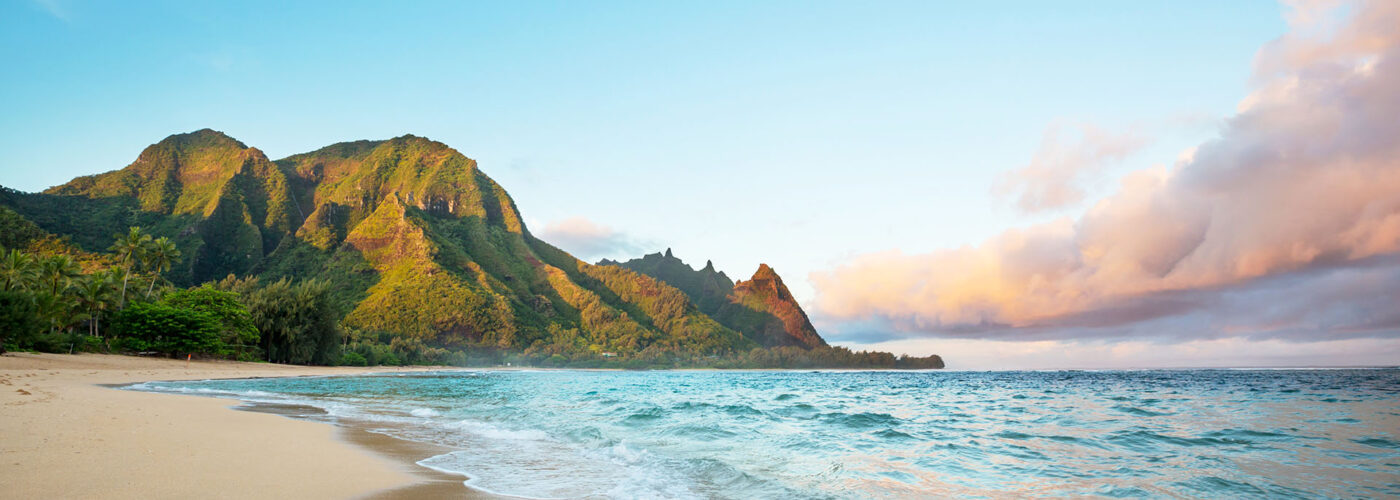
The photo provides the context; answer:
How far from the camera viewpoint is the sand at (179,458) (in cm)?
649

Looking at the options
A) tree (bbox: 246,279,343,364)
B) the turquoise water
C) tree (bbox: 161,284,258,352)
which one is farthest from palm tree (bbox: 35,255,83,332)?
the turquoise water

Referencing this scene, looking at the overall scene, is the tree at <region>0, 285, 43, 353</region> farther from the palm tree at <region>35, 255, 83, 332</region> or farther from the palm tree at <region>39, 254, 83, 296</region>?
the palm tree at <region>39, 254, 83, 296</region>

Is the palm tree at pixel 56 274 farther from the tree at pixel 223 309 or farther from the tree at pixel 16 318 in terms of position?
the tree at pixel 16 318

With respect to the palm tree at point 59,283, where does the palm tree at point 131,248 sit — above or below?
above

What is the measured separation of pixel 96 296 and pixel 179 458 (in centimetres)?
7416

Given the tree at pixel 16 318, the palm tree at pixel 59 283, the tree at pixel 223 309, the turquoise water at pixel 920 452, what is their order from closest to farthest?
1. the turquoise water at pixel 920 452
2. the tree at pixel 16 318
3. the palm tree at pixel 59 283
4. the tree at pixel 223 309

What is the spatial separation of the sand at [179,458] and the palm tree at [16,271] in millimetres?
54904

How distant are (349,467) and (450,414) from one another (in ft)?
40.9

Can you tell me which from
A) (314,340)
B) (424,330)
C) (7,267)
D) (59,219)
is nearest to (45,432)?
(7,267)

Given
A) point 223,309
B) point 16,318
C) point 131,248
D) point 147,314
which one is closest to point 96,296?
point 147,314

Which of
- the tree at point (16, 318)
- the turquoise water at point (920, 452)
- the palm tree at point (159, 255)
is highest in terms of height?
the palm tree at point (159, 255)

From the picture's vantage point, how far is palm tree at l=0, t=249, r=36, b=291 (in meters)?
52.2

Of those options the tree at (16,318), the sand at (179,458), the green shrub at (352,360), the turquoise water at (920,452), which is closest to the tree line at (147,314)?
the tree at (16,318)

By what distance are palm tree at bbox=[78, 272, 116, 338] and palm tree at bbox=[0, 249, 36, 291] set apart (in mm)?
3684
